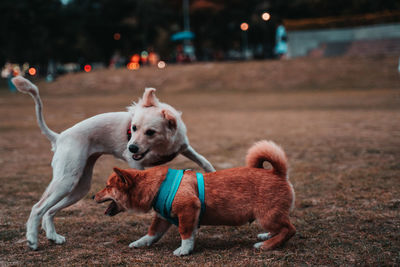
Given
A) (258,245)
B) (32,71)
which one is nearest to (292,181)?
(258,245)

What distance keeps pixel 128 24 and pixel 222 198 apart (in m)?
61.3

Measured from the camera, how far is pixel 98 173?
22.6 feet

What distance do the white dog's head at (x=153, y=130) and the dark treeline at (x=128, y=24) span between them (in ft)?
151

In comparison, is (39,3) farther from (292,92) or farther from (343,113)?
(343,113)

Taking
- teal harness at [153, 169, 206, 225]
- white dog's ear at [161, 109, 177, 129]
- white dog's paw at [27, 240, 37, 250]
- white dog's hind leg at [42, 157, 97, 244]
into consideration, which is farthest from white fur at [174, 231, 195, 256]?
white dog's paw at [27, 240, 37, 250]

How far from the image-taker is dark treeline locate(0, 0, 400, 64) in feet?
179

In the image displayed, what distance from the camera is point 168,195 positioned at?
3.46 meters

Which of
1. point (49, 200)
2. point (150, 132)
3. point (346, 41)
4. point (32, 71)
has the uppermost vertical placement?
point (346, 41)

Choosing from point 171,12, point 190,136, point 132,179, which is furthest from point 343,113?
point 171,12

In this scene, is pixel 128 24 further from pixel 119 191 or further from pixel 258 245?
pixel 258 245

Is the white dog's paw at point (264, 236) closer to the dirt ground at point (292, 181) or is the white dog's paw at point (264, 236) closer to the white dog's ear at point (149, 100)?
the dirt ground at point (292, 181)

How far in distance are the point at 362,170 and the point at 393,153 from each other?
1.49 meters

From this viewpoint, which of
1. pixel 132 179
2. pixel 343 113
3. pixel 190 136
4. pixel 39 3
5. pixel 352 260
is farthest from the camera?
pixel 39 3

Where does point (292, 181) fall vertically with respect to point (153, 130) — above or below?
below
